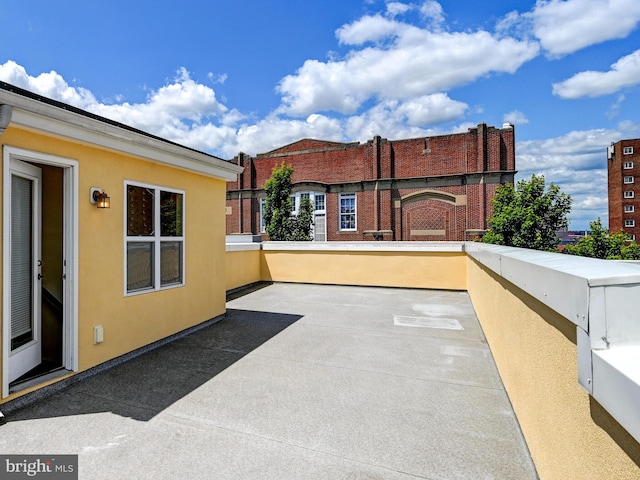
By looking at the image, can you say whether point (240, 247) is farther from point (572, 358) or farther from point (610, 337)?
point (610, 337)

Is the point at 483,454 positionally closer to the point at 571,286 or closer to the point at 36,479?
the point at 571,286

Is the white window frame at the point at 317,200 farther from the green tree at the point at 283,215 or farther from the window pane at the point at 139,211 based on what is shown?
the window pane at the point at 139,211

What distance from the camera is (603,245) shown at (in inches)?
435

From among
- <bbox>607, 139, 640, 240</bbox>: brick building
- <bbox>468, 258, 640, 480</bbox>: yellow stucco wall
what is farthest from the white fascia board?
<bbox>607, 139, 640, 240</bbox>: brick building

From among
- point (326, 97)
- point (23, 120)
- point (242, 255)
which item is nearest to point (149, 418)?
point (23, 120)

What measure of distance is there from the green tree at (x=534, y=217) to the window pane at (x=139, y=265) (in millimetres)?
10949

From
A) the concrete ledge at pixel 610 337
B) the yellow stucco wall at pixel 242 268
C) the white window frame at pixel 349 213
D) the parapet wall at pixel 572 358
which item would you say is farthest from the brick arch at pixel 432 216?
the concrete ledge at pixel 610 337

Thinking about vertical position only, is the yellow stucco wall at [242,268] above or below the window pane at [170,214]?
below

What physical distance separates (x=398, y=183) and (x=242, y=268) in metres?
12.5

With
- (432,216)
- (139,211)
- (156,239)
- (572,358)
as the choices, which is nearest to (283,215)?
(432,216)

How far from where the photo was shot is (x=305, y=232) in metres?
14.9

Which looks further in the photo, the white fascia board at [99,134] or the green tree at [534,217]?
the green tree at [534,217]

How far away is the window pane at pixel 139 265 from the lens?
4.24m

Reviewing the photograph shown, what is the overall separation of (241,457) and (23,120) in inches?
135
